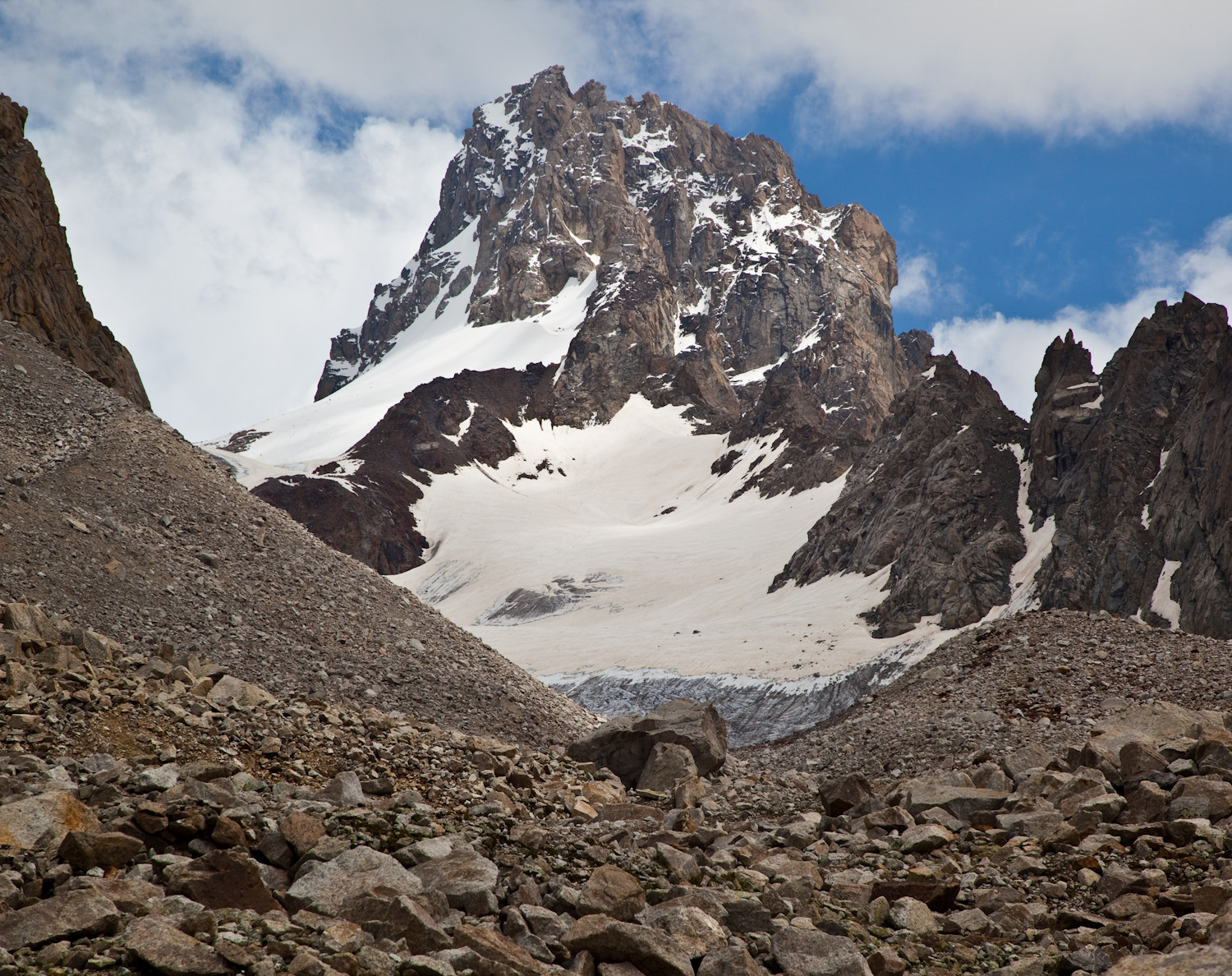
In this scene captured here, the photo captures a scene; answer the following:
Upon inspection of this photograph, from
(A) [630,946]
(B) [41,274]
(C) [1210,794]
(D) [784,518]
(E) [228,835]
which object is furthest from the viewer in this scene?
(D) [784,518]

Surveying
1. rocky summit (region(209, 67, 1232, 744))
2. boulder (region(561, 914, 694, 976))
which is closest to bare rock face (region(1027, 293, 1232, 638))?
rocky summit (region(209, 67, 1232, 744))

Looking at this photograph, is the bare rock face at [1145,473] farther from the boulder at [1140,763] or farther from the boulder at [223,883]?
the boulder at [223,883]

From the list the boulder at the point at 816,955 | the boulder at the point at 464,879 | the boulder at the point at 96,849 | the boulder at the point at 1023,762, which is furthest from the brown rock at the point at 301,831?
the boulder at the point at 1023,762

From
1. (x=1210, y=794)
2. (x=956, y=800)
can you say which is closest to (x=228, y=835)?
(x=956, y=800)

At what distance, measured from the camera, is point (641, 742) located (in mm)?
17578

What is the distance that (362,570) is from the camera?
2373 centimetres

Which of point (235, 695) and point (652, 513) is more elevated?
point (652, 513)

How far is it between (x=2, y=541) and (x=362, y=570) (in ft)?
26.2

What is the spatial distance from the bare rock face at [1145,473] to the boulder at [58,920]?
50.8 metres

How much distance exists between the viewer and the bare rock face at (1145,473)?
165ft

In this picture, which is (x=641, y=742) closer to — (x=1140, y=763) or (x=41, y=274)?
(x=1140, y=763)

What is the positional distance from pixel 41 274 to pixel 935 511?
6018 cm

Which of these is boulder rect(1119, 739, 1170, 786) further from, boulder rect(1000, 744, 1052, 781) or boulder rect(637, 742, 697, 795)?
boulder rect(637, 742, 697, 795)

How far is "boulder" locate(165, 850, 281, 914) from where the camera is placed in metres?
6.34
